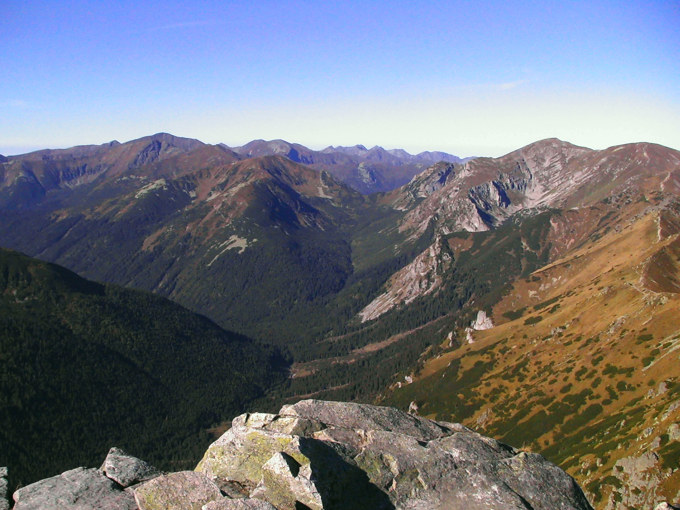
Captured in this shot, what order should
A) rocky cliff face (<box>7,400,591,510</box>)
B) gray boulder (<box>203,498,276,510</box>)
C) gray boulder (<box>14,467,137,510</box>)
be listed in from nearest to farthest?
1. gray boulder (<box>203,498,276,510</box>)
2. rocky cliff face (<box>7,400,591,510</box>)
3. gray boulder (<box>14,467,137,510</box>)

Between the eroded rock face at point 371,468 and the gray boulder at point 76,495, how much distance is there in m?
5.33

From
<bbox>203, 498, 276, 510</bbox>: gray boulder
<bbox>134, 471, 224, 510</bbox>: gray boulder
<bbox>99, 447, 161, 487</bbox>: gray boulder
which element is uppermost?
<bbox>203, 498, 276, 510</bbox>: gray boulder

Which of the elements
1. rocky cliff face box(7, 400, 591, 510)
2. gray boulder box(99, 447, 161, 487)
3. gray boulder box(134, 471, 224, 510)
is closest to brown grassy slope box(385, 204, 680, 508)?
rocky cliff face box(7, 400, 591, 510)

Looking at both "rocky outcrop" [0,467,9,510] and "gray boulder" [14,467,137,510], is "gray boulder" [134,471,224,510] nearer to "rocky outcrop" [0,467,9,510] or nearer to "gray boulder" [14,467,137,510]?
"gray boulder" [14,467,137,510]

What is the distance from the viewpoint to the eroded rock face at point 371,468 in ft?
83.8

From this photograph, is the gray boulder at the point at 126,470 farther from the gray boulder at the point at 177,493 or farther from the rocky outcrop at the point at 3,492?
the rocky outcrop at the point at 3,492

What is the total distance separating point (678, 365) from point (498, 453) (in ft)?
356

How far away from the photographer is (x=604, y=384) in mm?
130375

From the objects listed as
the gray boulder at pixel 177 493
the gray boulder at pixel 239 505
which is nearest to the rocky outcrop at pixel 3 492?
the gray boulder at pixel 177 493

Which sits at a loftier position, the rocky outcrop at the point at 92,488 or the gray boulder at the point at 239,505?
the gray boulder at the point at 239,505

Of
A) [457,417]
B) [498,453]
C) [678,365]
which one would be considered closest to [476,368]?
[457,417]

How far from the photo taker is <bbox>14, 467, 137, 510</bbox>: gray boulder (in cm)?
2512

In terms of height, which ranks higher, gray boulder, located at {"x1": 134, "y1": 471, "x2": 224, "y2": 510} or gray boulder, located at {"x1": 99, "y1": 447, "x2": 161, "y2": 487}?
gray boulder, located at {"x1": 134, "y1": 471, "x2": 224, "y2": 510}

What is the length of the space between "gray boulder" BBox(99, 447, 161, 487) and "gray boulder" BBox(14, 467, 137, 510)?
1.66 feet
